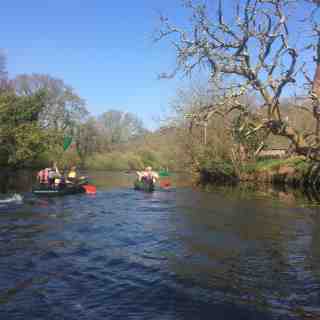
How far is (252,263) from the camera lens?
8172 millimetres

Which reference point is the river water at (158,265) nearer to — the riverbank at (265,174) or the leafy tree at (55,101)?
the riverbank at (265,174)

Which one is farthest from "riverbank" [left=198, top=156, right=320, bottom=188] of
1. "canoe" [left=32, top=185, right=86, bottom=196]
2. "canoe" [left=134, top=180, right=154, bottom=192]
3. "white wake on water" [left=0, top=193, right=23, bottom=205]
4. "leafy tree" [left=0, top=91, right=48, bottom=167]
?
"white wake on water" [left=0, top=193, right=23, bottom=205]

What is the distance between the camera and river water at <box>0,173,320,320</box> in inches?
225

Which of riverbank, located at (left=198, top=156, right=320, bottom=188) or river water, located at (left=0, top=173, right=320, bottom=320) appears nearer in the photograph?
river water, located at (left=0, top=173, right=320, bottom=320)

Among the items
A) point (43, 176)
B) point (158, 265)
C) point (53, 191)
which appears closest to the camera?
point (158, 265)

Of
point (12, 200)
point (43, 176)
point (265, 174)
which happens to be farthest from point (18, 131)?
point (265, 174)

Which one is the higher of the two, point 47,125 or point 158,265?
point 47,125

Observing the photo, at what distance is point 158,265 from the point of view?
7.96 metres

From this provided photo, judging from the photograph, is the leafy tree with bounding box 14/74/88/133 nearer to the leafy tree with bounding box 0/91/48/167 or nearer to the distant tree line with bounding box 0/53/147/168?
the distant tree line with bounding box 0/53/147/168

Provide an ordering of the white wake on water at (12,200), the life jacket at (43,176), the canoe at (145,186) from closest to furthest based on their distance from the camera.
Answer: the white wake on water at (12,200) < the life jacket at (43,176) < the canoe at (145,186)

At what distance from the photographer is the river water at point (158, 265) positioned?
572cm

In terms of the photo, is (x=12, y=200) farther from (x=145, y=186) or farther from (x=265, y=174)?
(x=265, y=174)

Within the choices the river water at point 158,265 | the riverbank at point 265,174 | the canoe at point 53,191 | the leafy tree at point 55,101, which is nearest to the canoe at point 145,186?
the canoe at point 53,191

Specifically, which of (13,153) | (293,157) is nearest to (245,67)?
(293,157)
